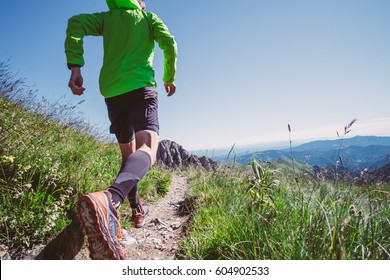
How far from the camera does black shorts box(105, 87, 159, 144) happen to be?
2.51 meters

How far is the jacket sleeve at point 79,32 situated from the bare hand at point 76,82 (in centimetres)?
8

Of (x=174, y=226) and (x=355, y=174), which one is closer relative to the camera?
(x=355, y=174)

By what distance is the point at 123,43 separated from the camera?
272cm

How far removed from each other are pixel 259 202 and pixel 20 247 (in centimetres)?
216

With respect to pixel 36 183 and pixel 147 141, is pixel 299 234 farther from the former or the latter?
pixel 36 183

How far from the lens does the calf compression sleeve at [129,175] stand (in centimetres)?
187

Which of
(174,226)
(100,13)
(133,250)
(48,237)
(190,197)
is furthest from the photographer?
(190,197)

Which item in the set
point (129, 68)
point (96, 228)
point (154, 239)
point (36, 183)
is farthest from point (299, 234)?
point (36, 183)

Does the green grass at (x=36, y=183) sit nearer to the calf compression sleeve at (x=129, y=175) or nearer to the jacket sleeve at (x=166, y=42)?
the calf compression sleeve at (x=129, y=175)

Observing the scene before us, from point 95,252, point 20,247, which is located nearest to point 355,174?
point 95,252

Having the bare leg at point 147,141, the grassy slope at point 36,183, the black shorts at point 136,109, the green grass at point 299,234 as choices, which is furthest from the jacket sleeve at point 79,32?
the green grass at point 299,234
